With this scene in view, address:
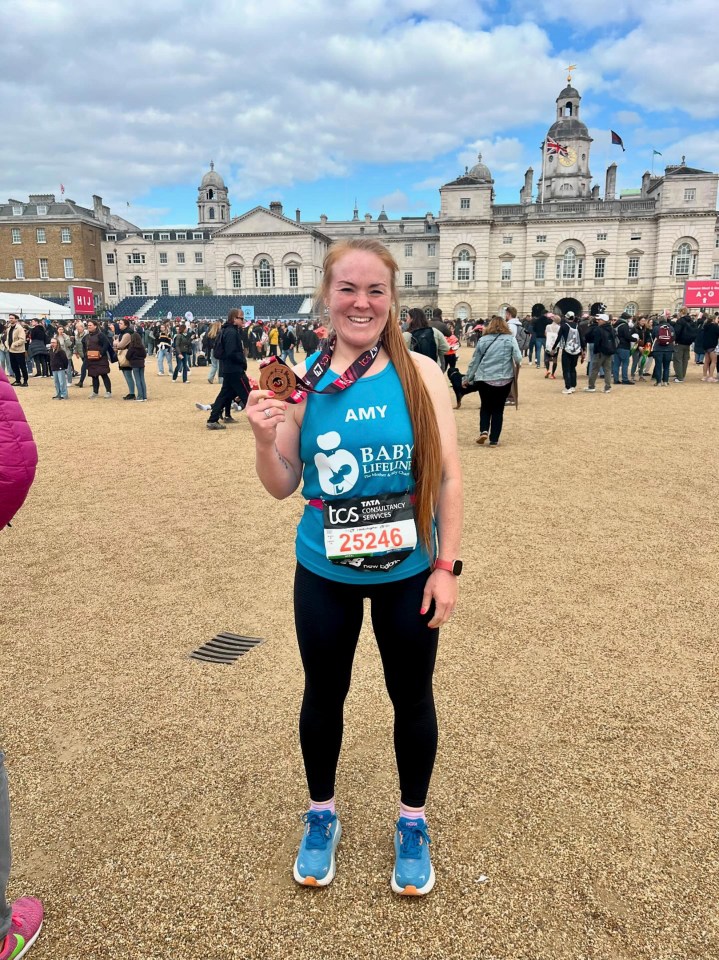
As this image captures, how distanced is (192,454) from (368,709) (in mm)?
6853

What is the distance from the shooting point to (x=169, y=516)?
6508 mm

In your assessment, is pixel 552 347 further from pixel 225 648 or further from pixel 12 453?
pixel 12 453

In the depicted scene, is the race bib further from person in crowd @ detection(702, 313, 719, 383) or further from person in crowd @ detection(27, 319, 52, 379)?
person in crowd @ detection(27, 319, 52, 379)

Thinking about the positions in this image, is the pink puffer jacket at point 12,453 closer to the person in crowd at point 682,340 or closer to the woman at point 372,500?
the woman at point 372,500

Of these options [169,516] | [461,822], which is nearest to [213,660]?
[461,822]

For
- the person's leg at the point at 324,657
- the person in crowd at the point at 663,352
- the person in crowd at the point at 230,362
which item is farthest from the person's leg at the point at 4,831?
the person in crowd at the point at 663,352

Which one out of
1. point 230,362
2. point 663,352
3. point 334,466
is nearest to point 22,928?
point 334,466

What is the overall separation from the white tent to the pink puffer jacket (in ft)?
139

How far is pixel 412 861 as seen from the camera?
2207mm

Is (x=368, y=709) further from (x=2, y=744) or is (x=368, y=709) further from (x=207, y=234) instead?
(x=207, y=234)

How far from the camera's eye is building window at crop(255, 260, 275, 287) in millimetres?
75812

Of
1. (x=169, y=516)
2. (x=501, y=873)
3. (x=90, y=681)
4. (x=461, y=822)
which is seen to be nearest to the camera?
(x=501, y=873)

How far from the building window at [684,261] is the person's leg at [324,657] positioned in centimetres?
7530

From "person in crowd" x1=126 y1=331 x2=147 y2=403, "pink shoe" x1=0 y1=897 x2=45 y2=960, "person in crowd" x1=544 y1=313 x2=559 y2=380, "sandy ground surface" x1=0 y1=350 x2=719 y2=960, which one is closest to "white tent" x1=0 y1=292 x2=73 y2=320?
"person in crowd" x1=126 y1=331 x2=147 y2=403
